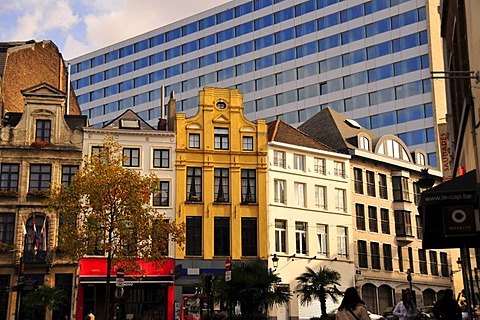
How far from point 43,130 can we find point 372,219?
2332 centimetres

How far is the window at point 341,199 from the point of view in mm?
48938

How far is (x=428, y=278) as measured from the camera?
178 ft

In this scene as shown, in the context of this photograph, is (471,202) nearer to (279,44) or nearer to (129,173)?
(129,173)

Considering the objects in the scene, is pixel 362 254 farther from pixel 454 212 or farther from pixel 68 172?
pixel 454 212

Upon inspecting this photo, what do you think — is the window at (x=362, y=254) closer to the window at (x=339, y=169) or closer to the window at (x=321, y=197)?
the window at (x=321, y=197)

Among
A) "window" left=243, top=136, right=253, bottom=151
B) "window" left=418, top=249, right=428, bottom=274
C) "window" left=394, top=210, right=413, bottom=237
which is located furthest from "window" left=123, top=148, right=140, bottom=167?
"window" left=418, top=249, right=428, bottom=274

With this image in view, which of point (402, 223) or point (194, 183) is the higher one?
point (194, 183)

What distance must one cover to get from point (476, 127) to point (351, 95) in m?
55.2

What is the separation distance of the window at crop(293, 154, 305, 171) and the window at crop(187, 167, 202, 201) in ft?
22.0

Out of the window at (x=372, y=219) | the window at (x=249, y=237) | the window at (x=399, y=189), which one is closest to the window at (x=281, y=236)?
the window at (x=249, y=237)

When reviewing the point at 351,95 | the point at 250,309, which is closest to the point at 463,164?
the point at 250,309

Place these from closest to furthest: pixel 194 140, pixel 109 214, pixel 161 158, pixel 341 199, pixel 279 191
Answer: pixel 109 214 < pixel 161 158 < pixel 194 140 < pixel 279 191 < pixel 341 199

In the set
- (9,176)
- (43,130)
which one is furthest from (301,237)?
(9,176)

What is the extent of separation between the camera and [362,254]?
49438mm
